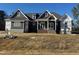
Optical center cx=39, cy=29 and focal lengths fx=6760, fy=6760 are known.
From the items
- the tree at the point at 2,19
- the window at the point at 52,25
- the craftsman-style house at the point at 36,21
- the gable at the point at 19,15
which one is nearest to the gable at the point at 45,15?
the craftsman-style house at the point at 36,21

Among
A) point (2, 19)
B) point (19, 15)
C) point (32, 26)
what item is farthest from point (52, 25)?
point (2, 19)

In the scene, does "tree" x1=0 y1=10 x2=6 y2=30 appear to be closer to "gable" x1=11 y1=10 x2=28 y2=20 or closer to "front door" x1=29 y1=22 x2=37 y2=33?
"gable" x1=11 y1=10 x2=28 y2=20

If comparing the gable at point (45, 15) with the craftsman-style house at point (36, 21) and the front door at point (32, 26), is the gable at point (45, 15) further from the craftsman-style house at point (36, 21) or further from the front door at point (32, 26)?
the front door at point (32, 26)

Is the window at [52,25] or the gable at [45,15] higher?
the gable at [45,15]

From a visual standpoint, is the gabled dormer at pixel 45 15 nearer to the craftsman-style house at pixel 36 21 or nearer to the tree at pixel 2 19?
the craftsman-style house at pixel 36 21

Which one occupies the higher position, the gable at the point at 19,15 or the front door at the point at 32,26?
the gable at the point at 19,15

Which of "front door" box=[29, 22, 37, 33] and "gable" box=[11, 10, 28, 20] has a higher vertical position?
"gable" box=[11, 10, 28, 20]

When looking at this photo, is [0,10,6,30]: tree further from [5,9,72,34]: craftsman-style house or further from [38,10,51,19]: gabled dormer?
[38,10,51,19]: gabled dormer

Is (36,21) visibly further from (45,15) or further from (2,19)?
(2,19)

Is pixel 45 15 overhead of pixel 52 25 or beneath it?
overhead

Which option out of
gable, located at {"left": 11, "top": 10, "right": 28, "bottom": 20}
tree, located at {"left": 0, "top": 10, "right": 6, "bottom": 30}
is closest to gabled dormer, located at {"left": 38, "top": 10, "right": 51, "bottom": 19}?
gable, located at {"left": 11, "top": 10, "right": 28, "bottom": 20}

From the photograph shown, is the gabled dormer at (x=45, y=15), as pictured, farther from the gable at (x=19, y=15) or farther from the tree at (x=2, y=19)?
the tree at (x=2, y=19)

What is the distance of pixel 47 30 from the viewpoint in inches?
4466

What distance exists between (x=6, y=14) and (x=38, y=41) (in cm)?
70
